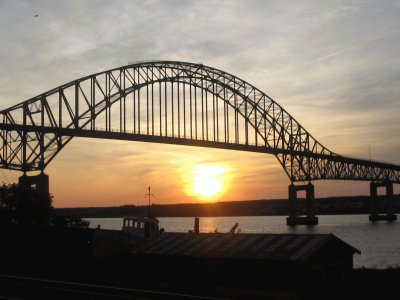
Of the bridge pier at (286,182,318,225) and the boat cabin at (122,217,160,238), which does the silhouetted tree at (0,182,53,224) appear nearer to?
the boat cabin at (122,217,160,238)

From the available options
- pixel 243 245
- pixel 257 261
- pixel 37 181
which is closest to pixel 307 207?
pixel 37 181

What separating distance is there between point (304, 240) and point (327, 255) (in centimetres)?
128

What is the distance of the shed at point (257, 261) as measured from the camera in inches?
1043

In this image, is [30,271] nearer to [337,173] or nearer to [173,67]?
[173,67]

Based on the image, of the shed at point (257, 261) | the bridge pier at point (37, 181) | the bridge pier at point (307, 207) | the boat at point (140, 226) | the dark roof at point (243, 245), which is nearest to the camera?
the shed at point (257, 261)

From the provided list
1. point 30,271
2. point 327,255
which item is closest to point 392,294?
point 327,255

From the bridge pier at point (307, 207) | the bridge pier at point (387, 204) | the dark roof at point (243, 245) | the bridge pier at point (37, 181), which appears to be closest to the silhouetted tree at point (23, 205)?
the bridge pier at point (37, 181)

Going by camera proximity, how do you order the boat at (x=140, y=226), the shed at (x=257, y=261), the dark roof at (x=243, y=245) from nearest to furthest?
the shed at (x=257, y=261) → the dark roof at (x=243, y=245) → the boat at (x=140, y=226)

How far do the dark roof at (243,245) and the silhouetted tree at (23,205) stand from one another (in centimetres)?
2409

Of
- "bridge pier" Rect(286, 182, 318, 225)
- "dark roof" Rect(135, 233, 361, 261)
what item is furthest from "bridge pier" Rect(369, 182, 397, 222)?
"dark roof" Rect(135, 233, 361, 261)

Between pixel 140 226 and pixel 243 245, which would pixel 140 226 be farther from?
pixel 243 245

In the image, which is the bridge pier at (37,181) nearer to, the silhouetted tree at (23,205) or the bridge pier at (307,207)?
the silhouetted tree at (23,205)

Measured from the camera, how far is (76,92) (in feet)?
275

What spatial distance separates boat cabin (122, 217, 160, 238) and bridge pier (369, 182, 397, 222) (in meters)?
142
